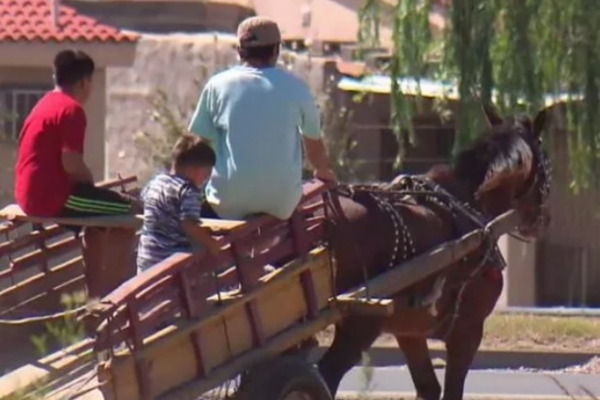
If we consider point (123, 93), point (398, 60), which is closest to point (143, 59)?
point (123, 93)

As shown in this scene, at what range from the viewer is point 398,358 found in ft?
45.3

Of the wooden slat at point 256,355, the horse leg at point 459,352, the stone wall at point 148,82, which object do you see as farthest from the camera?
the stone wall at point 148,82

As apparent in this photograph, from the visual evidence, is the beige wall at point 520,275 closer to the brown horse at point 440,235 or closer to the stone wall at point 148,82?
the stone wall at point 148,82

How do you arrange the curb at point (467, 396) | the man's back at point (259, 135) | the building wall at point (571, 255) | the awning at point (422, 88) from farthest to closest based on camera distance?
the building wall at point (571, 255)
the awning at point (422, 88)
the curb at point (467, 396)
the man's back at point (259, 135)

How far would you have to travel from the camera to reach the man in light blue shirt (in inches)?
301

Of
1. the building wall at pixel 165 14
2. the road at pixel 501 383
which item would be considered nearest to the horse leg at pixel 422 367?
the road at pixel 501 383

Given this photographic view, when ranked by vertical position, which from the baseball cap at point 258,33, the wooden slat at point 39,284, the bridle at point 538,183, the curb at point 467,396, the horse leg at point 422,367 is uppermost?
the baseball cap at point 258,33

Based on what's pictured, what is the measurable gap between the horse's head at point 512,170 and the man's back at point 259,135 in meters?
2.04

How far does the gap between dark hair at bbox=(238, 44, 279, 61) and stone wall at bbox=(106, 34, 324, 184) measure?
49.6ft

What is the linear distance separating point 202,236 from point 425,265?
183 cm

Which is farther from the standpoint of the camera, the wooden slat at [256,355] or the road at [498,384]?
the road at [498,384]

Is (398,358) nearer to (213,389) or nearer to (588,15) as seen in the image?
(588,15)

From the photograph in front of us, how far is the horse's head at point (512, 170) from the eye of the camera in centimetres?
957

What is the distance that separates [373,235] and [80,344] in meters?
1.83
